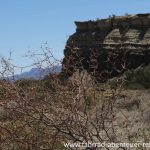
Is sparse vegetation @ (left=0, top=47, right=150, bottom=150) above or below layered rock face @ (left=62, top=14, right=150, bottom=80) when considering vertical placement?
below

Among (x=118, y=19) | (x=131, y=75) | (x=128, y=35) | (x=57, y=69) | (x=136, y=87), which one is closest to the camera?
(x=57, y=69)

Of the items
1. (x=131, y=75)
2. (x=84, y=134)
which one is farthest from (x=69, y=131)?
(x=131, y=75)

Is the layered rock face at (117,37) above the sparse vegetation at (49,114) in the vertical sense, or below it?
above

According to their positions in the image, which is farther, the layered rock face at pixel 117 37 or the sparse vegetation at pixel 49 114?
the layered rock face at pixel 117 37

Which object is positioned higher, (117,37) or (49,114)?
(117,37)

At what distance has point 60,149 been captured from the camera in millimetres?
6578

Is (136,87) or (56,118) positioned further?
(136,87)

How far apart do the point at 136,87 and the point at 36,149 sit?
20.2m

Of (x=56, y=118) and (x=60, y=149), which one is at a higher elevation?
(x=56, y=118)

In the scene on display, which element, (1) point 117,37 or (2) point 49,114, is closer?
(2) point 49,114

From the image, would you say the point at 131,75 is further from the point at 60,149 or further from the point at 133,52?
the point at 60,149

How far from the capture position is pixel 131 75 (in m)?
31.4

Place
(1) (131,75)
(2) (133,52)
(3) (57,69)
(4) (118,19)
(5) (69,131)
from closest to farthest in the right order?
(5) (69,131), (3) (57,69), (1) (131,75), (2) (133,52), (4) (118,19)

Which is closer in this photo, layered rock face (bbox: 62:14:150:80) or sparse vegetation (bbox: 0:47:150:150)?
sparse vegetation (bbox: 0:47:150:150)
